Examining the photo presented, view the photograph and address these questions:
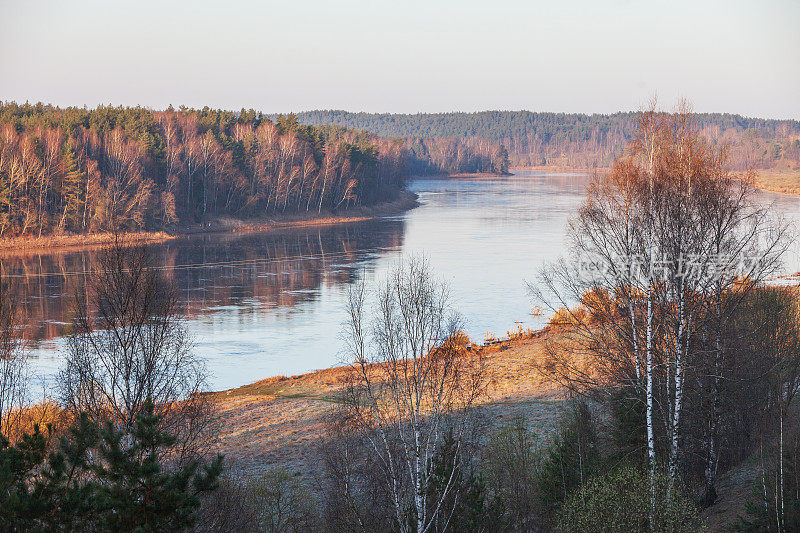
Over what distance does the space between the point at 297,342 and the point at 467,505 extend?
26.2 m

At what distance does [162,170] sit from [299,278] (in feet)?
143

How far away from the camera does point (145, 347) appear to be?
21.3 metres

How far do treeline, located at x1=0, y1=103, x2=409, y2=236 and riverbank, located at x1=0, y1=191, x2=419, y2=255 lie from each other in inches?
62.5

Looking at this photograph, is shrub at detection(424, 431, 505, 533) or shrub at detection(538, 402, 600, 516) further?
shrub at detection(538, 402, 600, 516)

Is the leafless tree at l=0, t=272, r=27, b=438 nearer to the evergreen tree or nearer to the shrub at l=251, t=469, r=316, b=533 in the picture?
the shrub at l=251, t=469, r=316, b=533

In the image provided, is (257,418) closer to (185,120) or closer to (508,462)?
(508,462)

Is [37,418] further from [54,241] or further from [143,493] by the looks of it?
[54,241]

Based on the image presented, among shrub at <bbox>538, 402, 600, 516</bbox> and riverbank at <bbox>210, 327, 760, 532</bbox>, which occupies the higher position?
shrub at <bbox>538, 402, 600, 516</bbox>

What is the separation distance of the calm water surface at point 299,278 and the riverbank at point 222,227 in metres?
3.75

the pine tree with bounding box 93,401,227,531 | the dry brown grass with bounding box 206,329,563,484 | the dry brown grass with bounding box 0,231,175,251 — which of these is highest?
the pine tree with bounding box 93,401,227,531

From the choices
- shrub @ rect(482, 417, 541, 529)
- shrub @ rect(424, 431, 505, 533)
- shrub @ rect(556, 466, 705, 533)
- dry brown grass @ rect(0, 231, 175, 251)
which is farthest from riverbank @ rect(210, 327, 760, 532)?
dry brown grass @ rect(0, 231, 175, 251)

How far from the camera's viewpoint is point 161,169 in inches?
3725

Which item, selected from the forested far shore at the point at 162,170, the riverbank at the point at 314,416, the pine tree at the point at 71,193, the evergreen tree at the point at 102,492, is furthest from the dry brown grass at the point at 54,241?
the evergreen tree at the point at 102,492

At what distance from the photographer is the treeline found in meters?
77.9
